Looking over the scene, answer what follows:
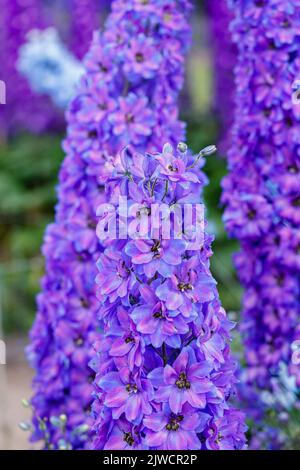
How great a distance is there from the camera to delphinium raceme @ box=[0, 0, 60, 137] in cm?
745

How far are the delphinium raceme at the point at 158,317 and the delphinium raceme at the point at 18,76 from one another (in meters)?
5.71

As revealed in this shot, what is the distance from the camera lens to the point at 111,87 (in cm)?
288

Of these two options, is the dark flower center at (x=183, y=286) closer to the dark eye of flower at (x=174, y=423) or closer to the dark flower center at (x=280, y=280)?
the dark eye of flower at (x=174, y=423)

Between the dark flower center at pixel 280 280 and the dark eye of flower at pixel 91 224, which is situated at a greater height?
the dark eye of flower at pixel 91 224

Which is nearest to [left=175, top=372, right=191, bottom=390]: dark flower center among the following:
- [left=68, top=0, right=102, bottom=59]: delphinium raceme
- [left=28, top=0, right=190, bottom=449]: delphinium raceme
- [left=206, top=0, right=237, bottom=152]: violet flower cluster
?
[left=28, top=0, right=190, bottom=449]: delphinium raceme

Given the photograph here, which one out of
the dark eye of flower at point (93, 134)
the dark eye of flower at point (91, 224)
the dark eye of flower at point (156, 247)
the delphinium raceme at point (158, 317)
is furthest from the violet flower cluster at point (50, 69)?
the dark eye of flower at point (156, 247)

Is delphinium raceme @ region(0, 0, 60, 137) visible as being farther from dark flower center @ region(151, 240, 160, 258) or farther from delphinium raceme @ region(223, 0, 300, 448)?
dark flower center @ region(151, 240, 160, 258)

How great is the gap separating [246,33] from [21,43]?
190 inches

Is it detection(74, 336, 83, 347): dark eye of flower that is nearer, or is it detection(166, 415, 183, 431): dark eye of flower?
detection(166, 415, 183, 431): dark eye of flower

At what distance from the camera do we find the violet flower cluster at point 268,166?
2.86m

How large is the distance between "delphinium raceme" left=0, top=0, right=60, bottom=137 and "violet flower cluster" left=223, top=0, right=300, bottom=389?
4795mm
